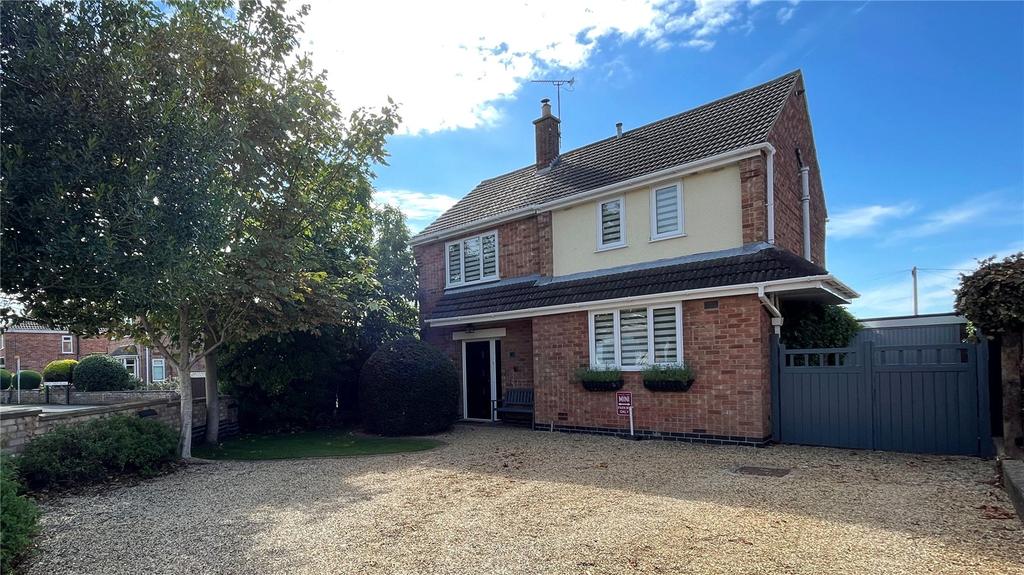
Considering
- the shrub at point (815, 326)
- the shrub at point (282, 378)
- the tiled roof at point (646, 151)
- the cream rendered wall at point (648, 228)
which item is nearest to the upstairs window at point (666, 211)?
the cream rendered wall at point (648, 228)

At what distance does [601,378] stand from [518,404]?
305 cm

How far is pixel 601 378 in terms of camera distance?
11977mm

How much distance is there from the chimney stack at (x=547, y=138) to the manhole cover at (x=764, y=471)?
11005 mm

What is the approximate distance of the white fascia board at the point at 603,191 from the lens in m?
11.0

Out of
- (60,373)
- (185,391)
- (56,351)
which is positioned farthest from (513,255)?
(56,351)

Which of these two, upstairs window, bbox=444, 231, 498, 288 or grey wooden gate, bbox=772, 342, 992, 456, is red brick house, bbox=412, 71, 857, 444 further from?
grey wooden gate, bbox=772, 342, 992, 456

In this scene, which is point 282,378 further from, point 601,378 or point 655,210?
point 655,210

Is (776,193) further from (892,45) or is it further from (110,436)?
(110,436)

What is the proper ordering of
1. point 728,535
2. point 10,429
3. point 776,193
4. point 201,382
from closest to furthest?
1. point 728,535
2. point 10,429
3. point 776,193
4. point 201,382

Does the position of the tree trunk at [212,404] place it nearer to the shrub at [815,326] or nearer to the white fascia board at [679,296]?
the white fascia board at [679,296]

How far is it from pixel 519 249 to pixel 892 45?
29.3 ft

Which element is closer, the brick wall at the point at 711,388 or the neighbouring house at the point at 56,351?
the brick wall at the point at 711,388

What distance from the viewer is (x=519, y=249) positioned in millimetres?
15102

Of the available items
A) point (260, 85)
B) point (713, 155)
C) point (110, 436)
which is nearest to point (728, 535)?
point (713, 155)
